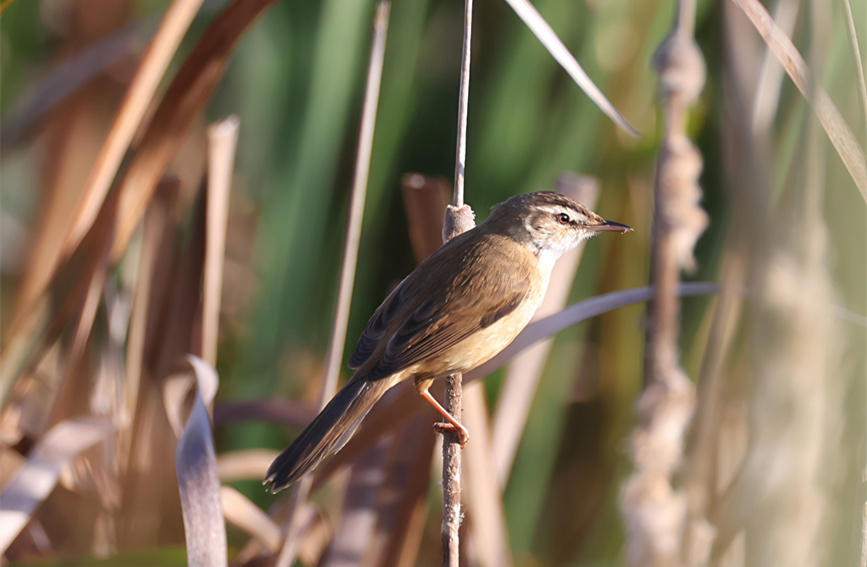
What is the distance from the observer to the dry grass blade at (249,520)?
1.48 meters

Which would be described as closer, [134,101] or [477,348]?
[477,348]

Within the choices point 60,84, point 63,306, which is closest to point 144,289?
point 63,306

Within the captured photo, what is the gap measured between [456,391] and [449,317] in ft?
0.50

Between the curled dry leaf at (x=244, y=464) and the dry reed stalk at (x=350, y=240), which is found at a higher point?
the dry reed stalk at (x=350, y=240)

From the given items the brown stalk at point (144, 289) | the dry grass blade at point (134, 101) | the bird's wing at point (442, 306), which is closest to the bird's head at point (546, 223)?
the bird's wing at point (442, 306)

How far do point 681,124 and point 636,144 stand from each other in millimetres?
908

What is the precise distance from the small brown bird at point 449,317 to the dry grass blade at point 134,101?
2.25 ft

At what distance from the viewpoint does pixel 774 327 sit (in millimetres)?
1142

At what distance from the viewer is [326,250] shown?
85.5 inches

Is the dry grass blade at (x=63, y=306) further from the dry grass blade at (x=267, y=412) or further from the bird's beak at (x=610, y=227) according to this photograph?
the bird's beak at (x=610, y=227)

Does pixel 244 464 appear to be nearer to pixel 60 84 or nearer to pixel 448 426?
pixel 448 426

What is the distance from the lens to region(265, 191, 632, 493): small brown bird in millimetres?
1309

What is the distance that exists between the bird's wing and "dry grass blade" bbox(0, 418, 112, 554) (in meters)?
0.65

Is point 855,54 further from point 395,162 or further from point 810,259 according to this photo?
point 395,162
